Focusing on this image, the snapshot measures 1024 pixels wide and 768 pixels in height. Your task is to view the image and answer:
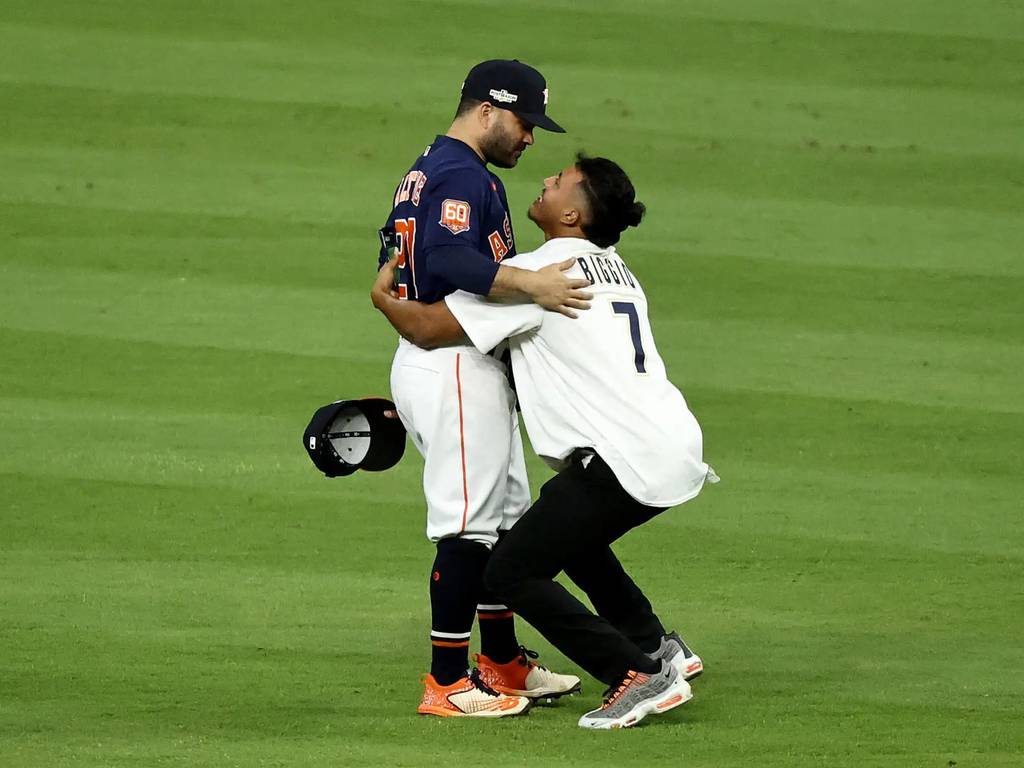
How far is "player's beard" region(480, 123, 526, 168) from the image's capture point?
4770 millimetres

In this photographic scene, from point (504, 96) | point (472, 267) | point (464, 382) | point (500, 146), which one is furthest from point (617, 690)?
point (504, 96)

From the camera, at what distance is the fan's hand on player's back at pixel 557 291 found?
4406mm

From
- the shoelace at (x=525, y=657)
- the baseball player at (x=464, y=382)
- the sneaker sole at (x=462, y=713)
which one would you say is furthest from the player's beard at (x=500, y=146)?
the sneaker sole at (x=462, y=713)

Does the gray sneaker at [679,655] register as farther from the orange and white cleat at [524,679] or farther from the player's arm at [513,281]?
the player's arm at [513,281]

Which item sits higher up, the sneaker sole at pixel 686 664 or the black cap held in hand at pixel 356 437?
the black cap held in hand at pixel 356 437

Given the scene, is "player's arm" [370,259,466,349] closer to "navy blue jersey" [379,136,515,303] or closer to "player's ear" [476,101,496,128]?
"navy blue jersey" [379,136,515,303]

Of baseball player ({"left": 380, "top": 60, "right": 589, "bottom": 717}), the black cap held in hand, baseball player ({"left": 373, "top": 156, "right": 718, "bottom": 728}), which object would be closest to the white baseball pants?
baseball player ({"left": 380, "top": 60, "right": 589, "bottom": 717})

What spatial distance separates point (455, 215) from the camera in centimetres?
A: 452

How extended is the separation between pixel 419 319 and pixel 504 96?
2.24 feet

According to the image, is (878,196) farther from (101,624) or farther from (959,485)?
(101,624)

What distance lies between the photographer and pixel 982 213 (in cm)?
948

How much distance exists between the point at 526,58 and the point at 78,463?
453 centimetres

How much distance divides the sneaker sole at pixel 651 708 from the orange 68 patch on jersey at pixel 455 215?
1330mm

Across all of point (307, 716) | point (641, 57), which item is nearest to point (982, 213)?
point (641, 57)
